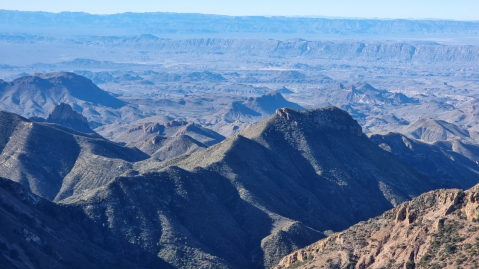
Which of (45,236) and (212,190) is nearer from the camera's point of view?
(45,236)

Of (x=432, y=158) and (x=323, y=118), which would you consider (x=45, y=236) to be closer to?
(x=323, y=118)

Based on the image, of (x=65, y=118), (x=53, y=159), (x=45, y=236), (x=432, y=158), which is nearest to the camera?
(x=45, y=236)

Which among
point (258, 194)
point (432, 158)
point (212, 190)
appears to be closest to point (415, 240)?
point (258, 194)

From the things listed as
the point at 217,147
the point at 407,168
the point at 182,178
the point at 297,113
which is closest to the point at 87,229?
the point at 182,178

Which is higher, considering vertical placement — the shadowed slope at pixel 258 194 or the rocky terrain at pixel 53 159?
the shadowed slope at pixel 258 194

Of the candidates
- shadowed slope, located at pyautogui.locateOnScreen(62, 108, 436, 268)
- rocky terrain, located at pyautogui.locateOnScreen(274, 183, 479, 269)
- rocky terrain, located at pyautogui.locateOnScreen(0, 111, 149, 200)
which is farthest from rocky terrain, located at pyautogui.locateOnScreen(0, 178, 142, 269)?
rocky terrain, located at pyautogui.locateOnScreen(0, 111, 149, 200)

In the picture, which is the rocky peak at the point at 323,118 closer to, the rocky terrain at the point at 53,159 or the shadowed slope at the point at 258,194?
the shadowed slope at the point at 258,194

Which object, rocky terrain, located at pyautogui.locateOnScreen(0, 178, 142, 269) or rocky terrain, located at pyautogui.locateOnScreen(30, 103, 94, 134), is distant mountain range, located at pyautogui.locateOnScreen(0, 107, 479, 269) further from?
rocky terrain, located at pyautogui.locateOnScreen(30, 103, 94, 134)

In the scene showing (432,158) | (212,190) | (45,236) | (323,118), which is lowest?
(432,158)

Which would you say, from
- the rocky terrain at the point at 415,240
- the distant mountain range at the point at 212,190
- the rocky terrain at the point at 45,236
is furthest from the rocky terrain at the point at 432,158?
the rocky terrain at the point at 415,240
